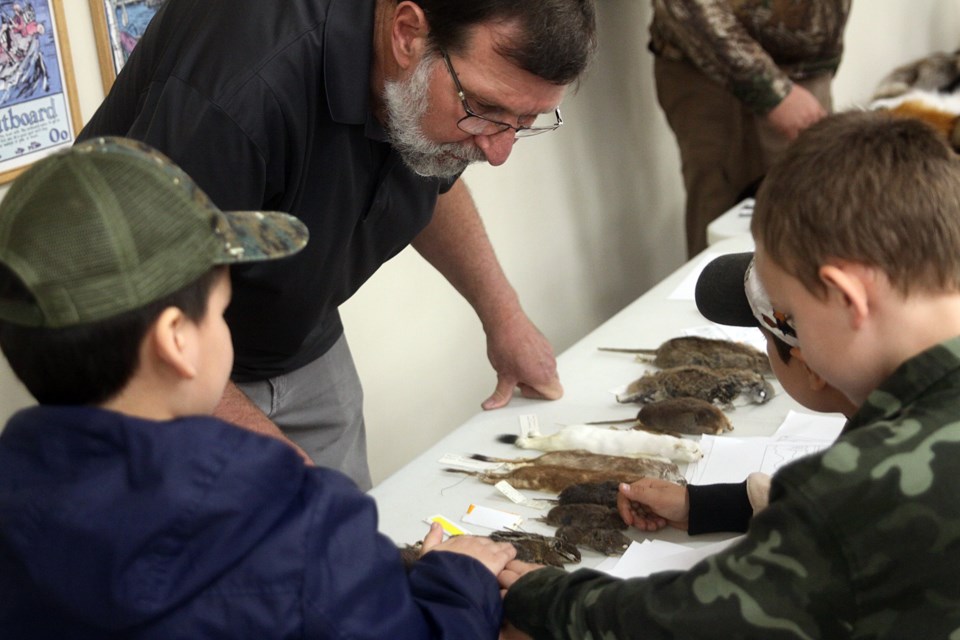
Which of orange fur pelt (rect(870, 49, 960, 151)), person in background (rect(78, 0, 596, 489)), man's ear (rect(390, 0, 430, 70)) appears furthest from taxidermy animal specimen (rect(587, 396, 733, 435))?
orange fur pelt (rect(870, 49, 960, 151))

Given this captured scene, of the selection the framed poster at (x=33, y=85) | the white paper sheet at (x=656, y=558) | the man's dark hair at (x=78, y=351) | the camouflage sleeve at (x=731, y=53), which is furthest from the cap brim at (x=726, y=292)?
the camouflage sleeve at (x=731, y=53)

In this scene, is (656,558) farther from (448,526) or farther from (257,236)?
(257,236)

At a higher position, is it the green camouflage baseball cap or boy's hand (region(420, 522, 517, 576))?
the green camouflage baseball cap

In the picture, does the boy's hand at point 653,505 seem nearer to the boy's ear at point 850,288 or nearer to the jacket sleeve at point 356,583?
the jacket sleeve at point 356,583

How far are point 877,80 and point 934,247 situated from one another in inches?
214

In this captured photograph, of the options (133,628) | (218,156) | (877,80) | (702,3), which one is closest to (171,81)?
(218,156)

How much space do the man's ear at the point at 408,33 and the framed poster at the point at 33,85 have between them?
35.2 inches

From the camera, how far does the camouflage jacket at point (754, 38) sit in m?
3.43

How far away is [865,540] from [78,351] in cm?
79

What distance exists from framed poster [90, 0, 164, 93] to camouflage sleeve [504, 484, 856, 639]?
5.60ft

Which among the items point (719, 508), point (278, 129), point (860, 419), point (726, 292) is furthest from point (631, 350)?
point (860, 419)

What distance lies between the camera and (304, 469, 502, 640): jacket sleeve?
1054 mm

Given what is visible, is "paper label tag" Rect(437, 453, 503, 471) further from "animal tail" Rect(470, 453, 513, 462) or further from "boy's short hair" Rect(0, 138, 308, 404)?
"boy's short hair" Rect(0, 138, 308, 404)

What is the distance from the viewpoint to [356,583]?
1077mm
